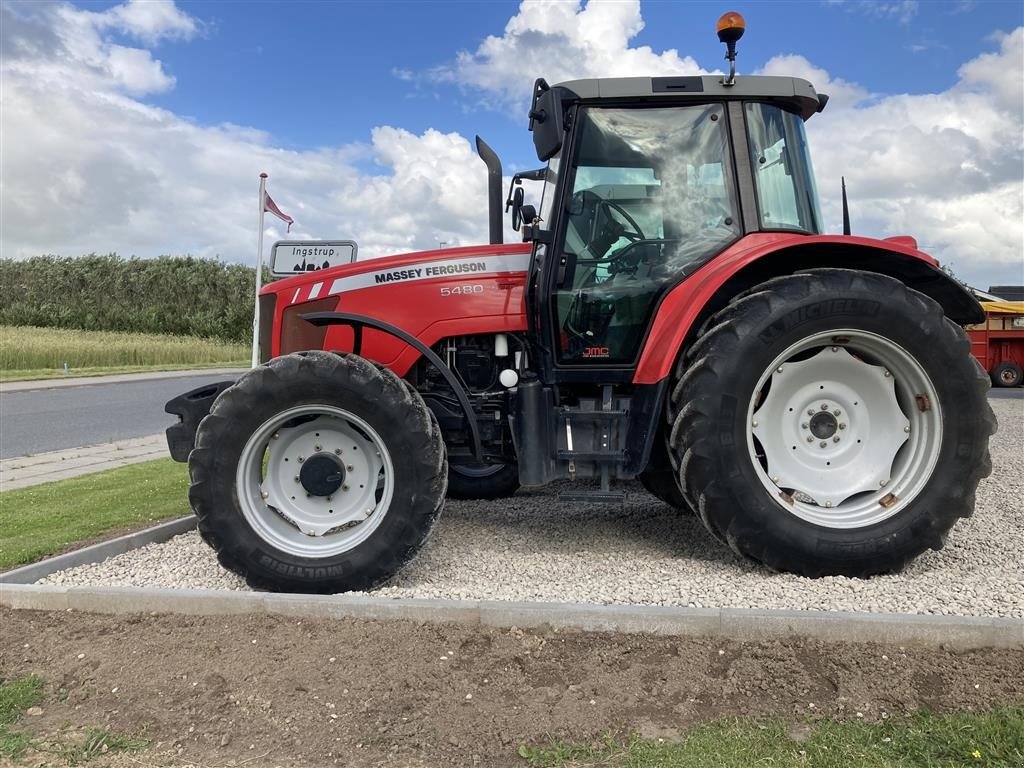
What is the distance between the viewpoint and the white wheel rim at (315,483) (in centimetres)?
388

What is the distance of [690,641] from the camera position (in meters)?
3.09

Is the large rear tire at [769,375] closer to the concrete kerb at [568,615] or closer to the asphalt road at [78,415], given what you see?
the concrete kerb at [568,615]

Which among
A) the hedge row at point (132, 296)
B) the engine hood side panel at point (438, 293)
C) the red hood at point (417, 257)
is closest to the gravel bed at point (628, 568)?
the engine hood side panel at point (438, 293)

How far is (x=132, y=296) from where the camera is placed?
4031 centimetres

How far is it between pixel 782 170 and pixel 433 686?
127 inches

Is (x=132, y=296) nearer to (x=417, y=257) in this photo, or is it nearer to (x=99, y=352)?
(x=99, y=352)

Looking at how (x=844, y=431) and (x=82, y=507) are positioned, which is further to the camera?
(x=82, y=507)

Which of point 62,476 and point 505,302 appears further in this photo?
point 62,476

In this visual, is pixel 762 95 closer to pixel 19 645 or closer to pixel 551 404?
pixel 551 404

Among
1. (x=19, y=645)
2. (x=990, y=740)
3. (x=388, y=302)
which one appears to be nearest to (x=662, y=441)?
(x=388, y=302)

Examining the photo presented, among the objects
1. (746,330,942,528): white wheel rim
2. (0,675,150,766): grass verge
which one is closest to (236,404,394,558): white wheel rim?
(0,675,150,766): grass verge

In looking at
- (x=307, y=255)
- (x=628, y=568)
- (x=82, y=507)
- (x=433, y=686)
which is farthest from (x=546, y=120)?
(x=82, y=507)

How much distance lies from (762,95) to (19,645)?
4503 millimetres

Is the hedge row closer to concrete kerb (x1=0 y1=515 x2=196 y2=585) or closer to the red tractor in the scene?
concrete kerb (x1=0 y1=515 x2=196 y2=585)
